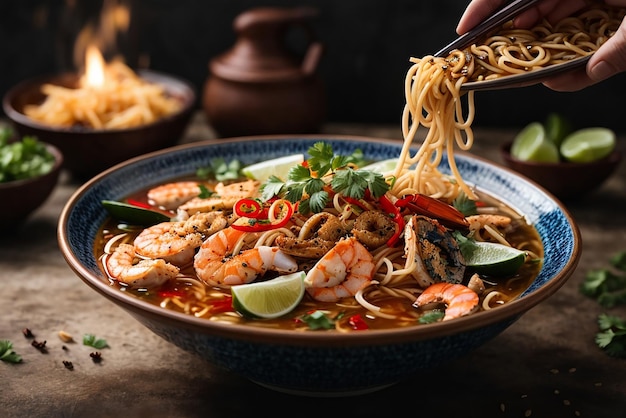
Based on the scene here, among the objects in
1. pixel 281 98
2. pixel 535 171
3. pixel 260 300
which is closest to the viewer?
pixel 260 300

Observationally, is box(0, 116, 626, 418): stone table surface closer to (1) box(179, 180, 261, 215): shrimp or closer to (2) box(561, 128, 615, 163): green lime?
(1) box(179, 180, 261, 215): shrimp

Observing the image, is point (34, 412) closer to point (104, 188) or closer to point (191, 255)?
point (191, 255)

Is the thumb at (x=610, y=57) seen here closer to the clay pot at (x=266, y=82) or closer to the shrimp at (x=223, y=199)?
the shrimp at (x=223, y=199)

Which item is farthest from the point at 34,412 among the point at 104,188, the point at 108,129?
the point at 108,129

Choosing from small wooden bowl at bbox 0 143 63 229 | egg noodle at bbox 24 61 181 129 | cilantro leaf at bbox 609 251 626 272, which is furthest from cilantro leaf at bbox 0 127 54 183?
cilantro leaf at bbox 609 251 626 272

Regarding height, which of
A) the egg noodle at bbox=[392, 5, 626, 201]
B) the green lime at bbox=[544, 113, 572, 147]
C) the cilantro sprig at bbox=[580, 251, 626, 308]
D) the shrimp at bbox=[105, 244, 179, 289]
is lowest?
the cilantro sprig at bbox=[580, 251, 626, 308]

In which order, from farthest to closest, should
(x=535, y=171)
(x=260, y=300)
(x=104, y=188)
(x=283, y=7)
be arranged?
1. (x=283, y=7)
2. (x=535, y=171)
3. (x=104, y=188)
4. (x=260, y=300)

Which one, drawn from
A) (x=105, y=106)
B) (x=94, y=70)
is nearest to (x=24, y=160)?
(x=105, y=106)
